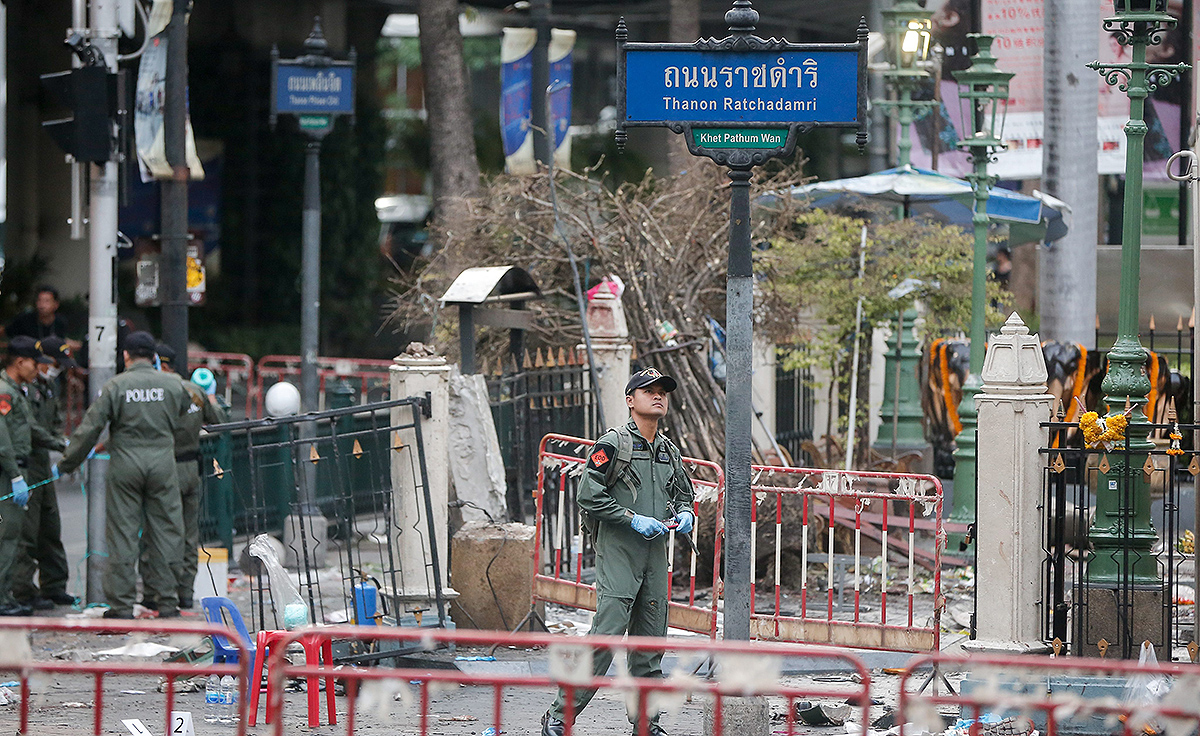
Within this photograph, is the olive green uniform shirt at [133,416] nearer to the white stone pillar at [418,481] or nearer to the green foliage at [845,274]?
the white stone pillar at [418,481]

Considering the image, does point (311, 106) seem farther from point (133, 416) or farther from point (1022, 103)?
point (1022, 103)

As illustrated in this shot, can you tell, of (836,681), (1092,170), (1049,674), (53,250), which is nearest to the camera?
(1049,674)

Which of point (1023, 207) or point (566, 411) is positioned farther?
point (1023, 207)

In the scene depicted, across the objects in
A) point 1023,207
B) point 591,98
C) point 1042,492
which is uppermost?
point 591,98

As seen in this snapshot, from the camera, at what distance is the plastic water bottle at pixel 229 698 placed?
771 centimetres

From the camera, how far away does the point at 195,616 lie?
404 inches

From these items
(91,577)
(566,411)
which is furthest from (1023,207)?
(91,577)

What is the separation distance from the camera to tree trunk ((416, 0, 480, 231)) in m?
19.6

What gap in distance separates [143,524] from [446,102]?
1084 centimetres

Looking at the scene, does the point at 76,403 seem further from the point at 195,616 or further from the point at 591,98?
the point at 591,98

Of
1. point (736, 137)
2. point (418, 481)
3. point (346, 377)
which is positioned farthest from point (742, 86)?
point (346, 377)

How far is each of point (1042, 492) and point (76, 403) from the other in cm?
1437

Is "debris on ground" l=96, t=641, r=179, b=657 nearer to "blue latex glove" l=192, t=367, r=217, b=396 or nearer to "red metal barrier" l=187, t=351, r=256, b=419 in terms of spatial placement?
"blue latex glove" l=192, t=367, r=217, b=396

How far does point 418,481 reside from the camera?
9.28 metres
